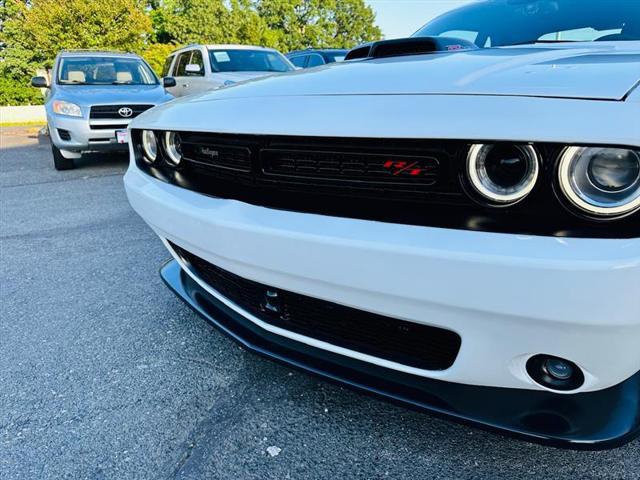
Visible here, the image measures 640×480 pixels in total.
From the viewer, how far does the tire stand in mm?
6539

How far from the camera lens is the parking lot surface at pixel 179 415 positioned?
4.56ft

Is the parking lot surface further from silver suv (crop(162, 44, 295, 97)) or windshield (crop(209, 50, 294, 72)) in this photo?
windshield (crop(209, 50, 294, 72))

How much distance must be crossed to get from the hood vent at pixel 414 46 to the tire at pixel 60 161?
18.6 ft

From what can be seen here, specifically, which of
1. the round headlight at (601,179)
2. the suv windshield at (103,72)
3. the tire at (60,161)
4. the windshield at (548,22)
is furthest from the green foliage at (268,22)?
the round headlight at (601,179)

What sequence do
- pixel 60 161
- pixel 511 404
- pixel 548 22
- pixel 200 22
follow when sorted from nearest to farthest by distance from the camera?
pixel 511 404 < pixel 548 22 < pixel 60 161 < pixel 200 22

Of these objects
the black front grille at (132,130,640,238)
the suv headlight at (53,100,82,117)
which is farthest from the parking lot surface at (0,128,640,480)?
the suv headlight at (53,100,82,117)

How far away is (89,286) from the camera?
2.70 meters

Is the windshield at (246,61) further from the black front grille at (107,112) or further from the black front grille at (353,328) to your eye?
the black front grille at (353,328)

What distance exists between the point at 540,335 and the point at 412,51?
1442mm

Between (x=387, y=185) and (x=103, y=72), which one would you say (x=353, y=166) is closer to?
(x=387, y=185)

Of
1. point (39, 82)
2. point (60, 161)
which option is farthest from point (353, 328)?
point (39, 82)

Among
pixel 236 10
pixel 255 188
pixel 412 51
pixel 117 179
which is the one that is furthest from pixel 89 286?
pixel 236 10

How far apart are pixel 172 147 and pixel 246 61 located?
22.9ft

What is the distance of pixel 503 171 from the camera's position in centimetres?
102
